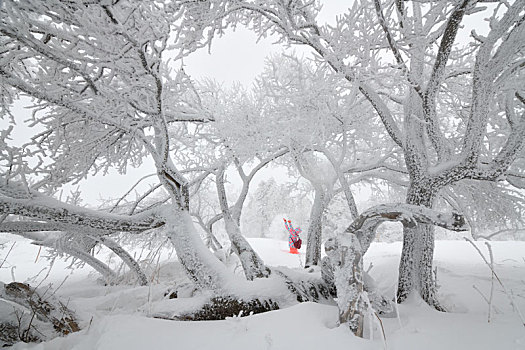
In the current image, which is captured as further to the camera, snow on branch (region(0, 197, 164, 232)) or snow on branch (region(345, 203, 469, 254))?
snow on branch (region(0, 197, 164, 232))

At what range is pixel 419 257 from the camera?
3.67m

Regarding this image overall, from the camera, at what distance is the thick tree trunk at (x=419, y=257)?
3.54 m

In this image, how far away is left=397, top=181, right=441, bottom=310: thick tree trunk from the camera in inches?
139

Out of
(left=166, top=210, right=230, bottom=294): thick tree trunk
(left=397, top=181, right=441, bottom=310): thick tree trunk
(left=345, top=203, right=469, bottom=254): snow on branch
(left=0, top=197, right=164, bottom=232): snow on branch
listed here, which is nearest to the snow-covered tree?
(left=397, top=181, right=441, bottom=310): thick tree trunk

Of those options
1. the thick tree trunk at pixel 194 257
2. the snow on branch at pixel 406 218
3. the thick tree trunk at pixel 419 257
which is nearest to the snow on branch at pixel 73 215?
the thick tree trunk at pixel 194 257

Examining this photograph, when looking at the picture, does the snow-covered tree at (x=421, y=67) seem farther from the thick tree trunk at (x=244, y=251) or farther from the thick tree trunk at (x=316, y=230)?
the thick tree trunk at (x=316, y=230)

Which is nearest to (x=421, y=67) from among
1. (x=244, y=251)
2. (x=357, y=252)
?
(x=357, y=252)

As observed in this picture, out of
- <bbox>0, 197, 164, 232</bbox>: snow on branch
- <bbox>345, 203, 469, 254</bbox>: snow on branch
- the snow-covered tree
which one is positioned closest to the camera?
<bbox>345, 203, 469, 254</bbox>: snow on branch

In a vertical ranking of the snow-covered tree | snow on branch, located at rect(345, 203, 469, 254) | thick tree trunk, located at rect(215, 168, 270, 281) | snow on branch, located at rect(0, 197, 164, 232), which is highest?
the snow-covered tree

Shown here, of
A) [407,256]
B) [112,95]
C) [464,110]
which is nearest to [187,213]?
[112,95]

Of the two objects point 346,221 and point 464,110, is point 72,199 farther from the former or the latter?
point 346,221

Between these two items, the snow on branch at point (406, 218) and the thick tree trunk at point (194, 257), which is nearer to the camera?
the snow on branch at point (406, 218)

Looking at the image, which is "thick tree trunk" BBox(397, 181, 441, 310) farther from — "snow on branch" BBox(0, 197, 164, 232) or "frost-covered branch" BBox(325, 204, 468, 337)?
"snow on branch" BBox(0, 197, 164, 232)

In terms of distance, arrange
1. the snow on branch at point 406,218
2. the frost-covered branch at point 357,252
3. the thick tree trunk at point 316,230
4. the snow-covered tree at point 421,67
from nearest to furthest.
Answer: the frost-covered branch at point 357,252 < the snow on branch at point 406,218 < the snow-covered tree at point 421,67 < the thick tree trunk at point 316,230
